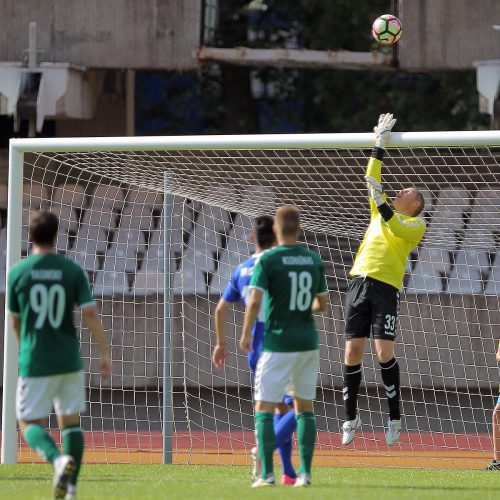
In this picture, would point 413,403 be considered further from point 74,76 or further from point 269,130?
point 269,130

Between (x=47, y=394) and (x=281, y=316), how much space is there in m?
1.66

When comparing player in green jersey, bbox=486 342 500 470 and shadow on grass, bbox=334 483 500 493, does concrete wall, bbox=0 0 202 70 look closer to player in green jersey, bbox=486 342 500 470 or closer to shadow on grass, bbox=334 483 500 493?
player in green jersey, bbox=486 342 500 470

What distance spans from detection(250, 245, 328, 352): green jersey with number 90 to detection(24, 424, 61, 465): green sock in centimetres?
160

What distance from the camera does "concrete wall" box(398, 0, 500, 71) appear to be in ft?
52.2

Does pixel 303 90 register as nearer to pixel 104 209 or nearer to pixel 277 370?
pixel 104 209

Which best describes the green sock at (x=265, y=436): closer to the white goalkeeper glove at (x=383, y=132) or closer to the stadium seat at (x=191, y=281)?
the white goalkeeper glove at (x=383, y=132)

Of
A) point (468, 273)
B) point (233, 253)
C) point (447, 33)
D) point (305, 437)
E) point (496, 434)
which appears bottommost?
point (496, 434)

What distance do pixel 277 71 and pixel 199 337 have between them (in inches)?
341

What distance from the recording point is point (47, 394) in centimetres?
718

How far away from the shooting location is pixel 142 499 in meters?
7.45

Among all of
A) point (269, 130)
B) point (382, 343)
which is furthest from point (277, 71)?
point (382, 343)

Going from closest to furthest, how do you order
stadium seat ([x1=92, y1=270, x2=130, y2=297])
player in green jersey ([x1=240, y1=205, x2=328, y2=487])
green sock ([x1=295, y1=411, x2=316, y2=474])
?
player in green jersey ([x1=240, y1=205, x2=328, y2=487])
green sock ([x1=295, y1=411, x2=316, y2=474])
stadium seat ([x1=92, y1=270, x2=130, y2=297])

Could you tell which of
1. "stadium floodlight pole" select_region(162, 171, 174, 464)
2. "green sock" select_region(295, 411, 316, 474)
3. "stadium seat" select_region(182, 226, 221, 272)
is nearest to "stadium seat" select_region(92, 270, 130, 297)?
"stadium seat" select_region(182, 226, 221, 272)

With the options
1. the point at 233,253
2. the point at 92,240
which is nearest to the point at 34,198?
the point at 92,240
